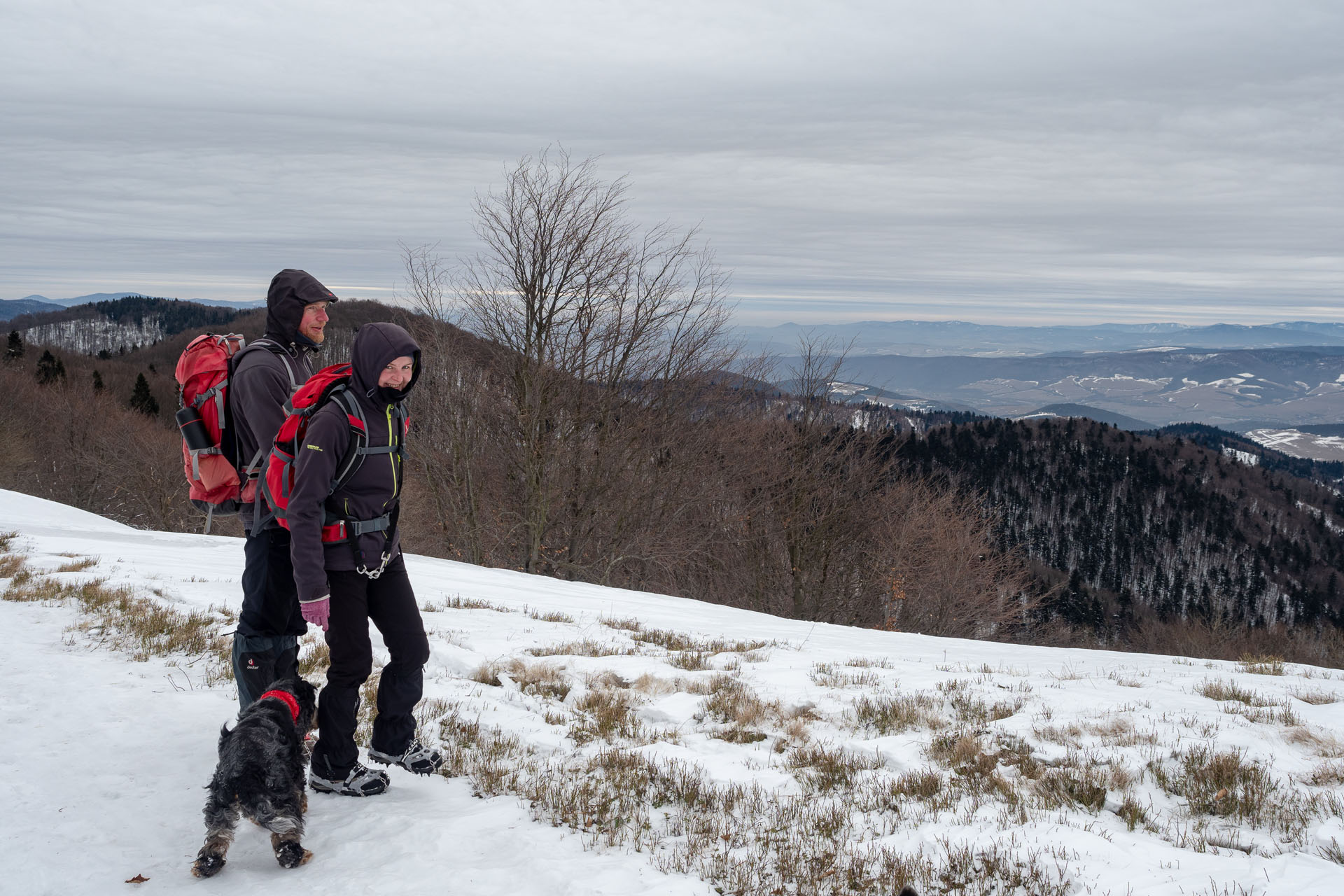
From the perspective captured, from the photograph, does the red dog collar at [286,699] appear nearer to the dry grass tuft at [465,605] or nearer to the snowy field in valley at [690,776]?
the snowy field in valley at [690,776]

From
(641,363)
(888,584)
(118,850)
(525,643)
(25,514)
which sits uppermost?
(641,363)

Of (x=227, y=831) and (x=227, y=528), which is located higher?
(x=227, y=831)

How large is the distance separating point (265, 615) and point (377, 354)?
4.77ft

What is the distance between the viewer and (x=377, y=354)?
12.4ft

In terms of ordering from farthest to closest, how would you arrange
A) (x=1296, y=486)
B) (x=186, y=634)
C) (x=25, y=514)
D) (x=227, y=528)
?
(x=1296, y=486) < (x=227, y=528) < (x=25, y=514) < (x=186, y=634)

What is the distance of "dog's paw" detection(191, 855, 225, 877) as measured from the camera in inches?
126

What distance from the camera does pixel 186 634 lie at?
6348 millimetres

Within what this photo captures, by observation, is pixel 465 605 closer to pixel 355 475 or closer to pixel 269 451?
pixel 269 451

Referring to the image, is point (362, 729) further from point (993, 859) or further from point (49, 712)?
point (993, 859)

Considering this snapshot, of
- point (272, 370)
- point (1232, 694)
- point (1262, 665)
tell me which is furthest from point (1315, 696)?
point (272, 370)

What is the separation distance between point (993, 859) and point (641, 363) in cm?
1759

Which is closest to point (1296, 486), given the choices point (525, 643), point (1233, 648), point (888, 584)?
point (1233, 648)

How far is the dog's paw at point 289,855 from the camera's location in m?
3.32

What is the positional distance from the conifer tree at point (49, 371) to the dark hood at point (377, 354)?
8150cm
